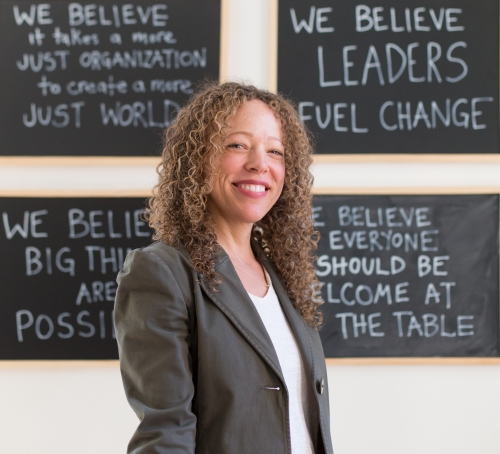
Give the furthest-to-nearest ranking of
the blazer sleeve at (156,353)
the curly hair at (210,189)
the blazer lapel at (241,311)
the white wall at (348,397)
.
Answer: the white wall at (348,397) → the curly hair at (210,189) → the blazer lapel at (241,311) → the blazer sleeve at (156,353)

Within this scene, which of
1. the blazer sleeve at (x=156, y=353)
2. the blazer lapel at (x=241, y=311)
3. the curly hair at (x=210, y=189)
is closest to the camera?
the blazer sleeve at (x=156, y=353)

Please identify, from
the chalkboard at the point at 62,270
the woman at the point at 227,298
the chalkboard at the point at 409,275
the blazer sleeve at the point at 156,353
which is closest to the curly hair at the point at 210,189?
the woman at the point at 227,298

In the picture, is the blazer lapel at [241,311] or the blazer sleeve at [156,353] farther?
the blazer lapel at [241,311]

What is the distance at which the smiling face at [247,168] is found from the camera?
1.21 meters

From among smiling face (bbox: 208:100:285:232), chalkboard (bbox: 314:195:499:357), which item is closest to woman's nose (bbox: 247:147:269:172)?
smiling face (bbox: 208:100:285:232)

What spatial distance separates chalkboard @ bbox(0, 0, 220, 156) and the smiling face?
2.68ft

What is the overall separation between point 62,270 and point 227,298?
3.49ft

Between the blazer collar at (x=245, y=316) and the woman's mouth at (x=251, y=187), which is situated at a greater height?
the woman's mouth at (x=251, y=187)

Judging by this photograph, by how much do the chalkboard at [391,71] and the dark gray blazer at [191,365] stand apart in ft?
3.49

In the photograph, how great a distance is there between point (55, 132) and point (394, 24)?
127cm

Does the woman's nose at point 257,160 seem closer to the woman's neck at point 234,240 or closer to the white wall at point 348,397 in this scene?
the woman's neck at point 234,240

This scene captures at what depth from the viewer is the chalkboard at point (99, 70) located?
2002 mm

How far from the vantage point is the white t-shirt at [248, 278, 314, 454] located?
3.68 ft

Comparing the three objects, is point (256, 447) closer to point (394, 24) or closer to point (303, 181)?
point (303, 181)
